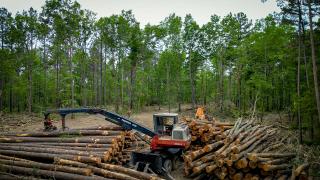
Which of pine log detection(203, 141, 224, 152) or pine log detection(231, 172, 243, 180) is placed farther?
pine log detection(203, 141, 224, 152)

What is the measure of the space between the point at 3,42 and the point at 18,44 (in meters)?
3.06

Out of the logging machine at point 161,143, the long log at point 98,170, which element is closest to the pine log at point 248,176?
the logging machine at point 161,143

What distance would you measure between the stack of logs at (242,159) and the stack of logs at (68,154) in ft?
10.2

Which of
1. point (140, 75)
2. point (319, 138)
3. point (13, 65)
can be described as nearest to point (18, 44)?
point (13, 65)

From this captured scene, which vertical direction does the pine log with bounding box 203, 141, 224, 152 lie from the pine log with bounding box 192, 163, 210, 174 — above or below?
above

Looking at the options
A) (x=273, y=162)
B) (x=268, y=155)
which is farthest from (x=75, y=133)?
(x=273, y=162)

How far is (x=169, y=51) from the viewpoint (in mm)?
42750

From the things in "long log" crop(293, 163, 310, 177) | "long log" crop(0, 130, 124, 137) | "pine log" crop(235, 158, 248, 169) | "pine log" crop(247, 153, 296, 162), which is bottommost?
"long log" crop(293, 163, 310, 177)

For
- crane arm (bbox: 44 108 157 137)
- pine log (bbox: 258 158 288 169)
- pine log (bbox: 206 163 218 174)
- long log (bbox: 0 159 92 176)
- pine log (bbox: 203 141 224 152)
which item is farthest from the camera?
crane arm (bbox: 44 108 157 137)

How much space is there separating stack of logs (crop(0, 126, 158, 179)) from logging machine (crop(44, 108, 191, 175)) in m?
0.91

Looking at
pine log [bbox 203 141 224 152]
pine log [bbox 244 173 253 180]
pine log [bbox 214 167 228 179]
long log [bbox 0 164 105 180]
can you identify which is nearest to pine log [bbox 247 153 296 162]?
pine log [bbox 244 173 253 180]

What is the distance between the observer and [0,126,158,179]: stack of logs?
38.9 feet

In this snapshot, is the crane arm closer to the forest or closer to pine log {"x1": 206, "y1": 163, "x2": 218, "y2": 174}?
pine log {"x1": 206, "y1": 163, "x2": 218, "y2": 174}

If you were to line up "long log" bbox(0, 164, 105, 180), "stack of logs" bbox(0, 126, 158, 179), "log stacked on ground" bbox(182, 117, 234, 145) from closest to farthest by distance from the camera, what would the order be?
"long log" bbox(0, 164, 105, 180) < "stack of logs" bbox(0, 126, 158, 179) < "log stacked on ground" bbox(182, 117, 234, 145)
